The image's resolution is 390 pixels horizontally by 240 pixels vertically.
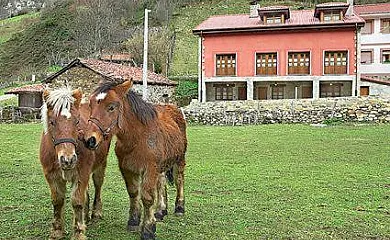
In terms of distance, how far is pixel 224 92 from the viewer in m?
40.4

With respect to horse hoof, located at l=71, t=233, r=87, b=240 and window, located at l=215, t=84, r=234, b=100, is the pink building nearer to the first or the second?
window, located at l=215, t=84, r=234, b=100

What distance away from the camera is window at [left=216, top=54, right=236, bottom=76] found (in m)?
39.3

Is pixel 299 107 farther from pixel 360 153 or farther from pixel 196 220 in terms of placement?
pixel 196 220

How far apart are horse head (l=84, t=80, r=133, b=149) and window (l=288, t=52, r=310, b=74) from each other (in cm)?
3270

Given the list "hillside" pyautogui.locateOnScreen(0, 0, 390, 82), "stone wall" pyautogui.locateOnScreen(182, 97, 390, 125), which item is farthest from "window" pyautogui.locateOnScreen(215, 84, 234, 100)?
"hillside" pyautogui.locateOnScreen(0, 0, 390, 82)

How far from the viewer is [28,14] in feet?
302

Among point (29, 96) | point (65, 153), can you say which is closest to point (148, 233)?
point (65, 153)

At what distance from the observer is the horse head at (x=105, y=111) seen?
5945 millimetres

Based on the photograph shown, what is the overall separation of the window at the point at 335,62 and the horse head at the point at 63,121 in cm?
3314

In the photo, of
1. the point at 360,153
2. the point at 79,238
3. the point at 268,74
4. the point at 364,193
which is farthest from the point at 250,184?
the point at 268,74

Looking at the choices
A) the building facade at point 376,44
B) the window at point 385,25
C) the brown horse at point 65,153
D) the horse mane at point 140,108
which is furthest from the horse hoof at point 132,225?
the window at point 385,25

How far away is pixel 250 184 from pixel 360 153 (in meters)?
7.15

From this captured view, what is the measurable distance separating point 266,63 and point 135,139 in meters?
33.1

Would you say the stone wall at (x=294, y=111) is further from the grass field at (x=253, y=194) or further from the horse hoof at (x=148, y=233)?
the horse hoof at (x=148, y=233)
